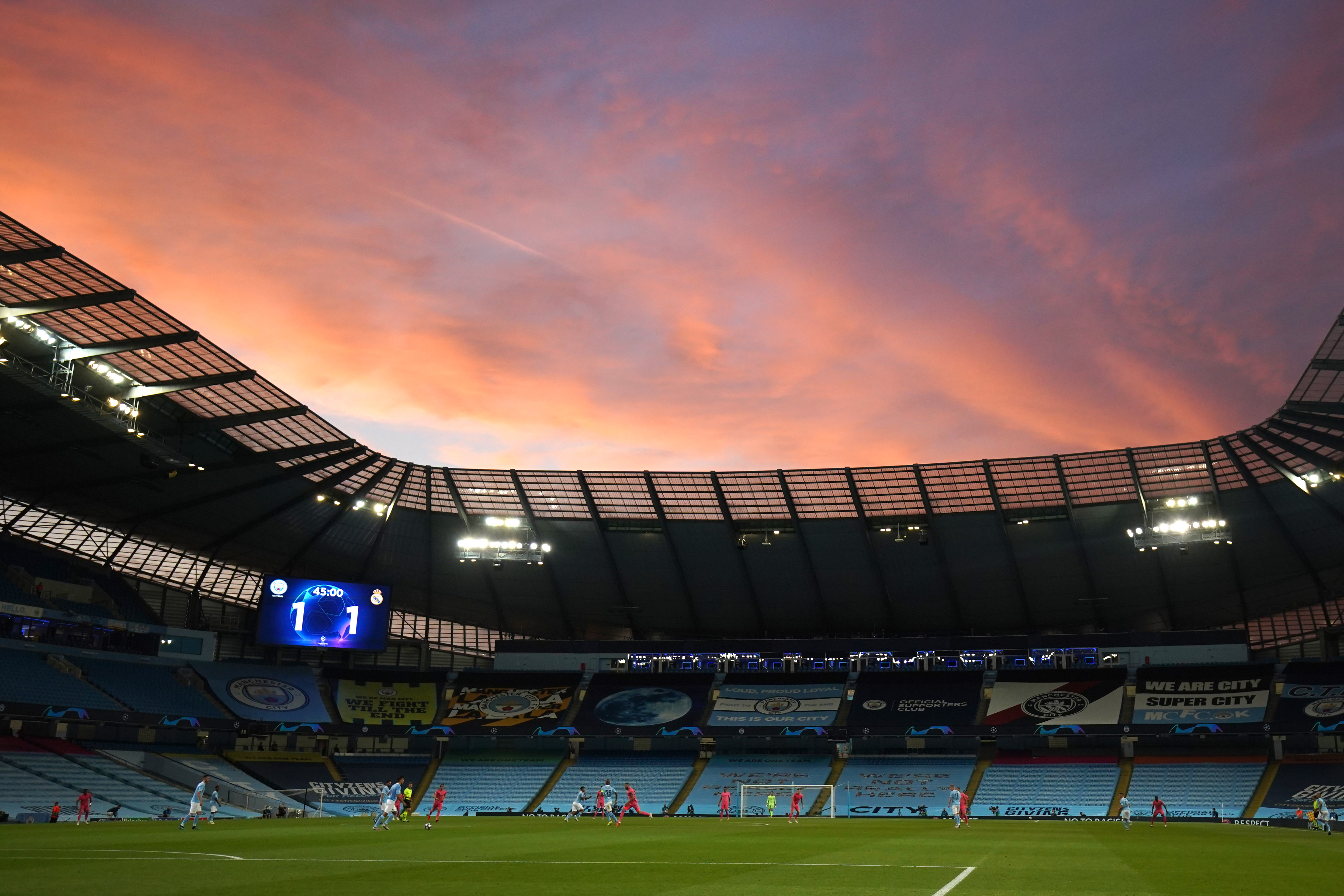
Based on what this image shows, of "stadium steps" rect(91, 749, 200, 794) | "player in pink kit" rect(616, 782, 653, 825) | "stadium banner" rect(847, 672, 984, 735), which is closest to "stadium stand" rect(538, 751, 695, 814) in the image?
"player in pink kit" rect(616, 782, 653, 825)

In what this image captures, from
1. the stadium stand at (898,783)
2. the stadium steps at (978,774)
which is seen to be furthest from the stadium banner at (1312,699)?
the stadium stand at (898,783)

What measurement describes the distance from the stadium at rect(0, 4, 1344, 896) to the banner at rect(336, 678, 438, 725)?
289 millimetres

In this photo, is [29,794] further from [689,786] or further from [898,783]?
[898,783]

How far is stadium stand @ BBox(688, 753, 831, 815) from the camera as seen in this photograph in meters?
64.8

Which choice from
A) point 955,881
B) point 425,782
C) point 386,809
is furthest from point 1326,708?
point 955,881

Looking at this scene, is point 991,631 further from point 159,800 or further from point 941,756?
point 159,800

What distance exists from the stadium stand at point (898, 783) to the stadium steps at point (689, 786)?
9713 millimetres

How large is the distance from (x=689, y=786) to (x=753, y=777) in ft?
14.7

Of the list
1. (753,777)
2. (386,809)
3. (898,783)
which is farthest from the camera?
(753,777)

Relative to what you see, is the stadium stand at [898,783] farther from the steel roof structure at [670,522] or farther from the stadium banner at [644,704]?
the stadium banner at [644,704]

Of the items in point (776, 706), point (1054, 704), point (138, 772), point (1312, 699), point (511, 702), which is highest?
point (1312, 699)

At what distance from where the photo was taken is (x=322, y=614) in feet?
233

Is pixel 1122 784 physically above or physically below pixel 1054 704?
below

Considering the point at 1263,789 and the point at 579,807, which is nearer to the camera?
the point at 579,807
